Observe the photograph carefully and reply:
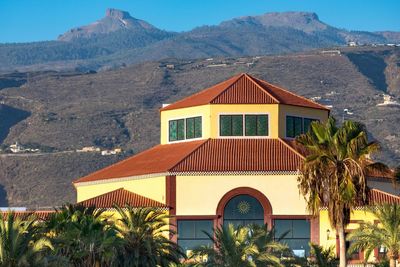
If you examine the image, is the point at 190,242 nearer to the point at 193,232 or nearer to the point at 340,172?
the point at 193,232

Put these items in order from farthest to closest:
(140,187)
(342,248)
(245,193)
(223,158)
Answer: (140,187), (223,158), (245,193), (342,248)

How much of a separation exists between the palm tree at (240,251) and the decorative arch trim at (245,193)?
24456 mm

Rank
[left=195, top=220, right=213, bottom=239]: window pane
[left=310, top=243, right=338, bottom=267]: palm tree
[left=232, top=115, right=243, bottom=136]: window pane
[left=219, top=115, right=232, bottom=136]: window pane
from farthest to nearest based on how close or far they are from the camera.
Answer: [left=219, top=115, right=232, bottom=136]: window pane < [left=232, top=115, right=243, bottom=136]: window pane < [left=195, top=220, right=213, bottom=239]: window pane < [left=310, top=243, right=338, bottom=267]: palm tree

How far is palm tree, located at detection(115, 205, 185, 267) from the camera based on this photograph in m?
80.5

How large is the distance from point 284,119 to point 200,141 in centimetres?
572

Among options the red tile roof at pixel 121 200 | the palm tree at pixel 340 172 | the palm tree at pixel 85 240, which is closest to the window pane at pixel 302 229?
the red tile roof at pixel 121 200

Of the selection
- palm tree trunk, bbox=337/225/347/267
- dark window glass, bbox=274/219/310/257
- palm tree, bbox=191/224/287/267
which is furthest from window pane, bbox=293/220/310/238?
palm tree, bbox=191/224/287/267

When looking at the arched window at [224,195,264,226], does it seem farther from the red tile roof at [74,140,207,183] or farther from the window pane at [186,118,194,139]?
the window pane at [186,118,194,139]

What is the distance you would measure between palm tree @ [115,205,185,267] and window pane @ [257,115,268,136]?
24.5 meters

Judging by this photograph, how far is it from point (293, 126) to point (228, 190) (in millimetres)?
8830

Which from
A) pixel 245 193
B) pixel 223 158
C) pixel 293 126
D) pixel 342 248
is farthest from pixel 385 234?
pixel 293 126

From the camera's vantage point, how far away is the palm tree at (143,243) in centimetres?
8050

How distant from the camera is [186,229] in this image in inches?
4013

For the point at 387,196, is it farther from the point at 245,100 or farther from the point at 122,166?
the point at 122,166
